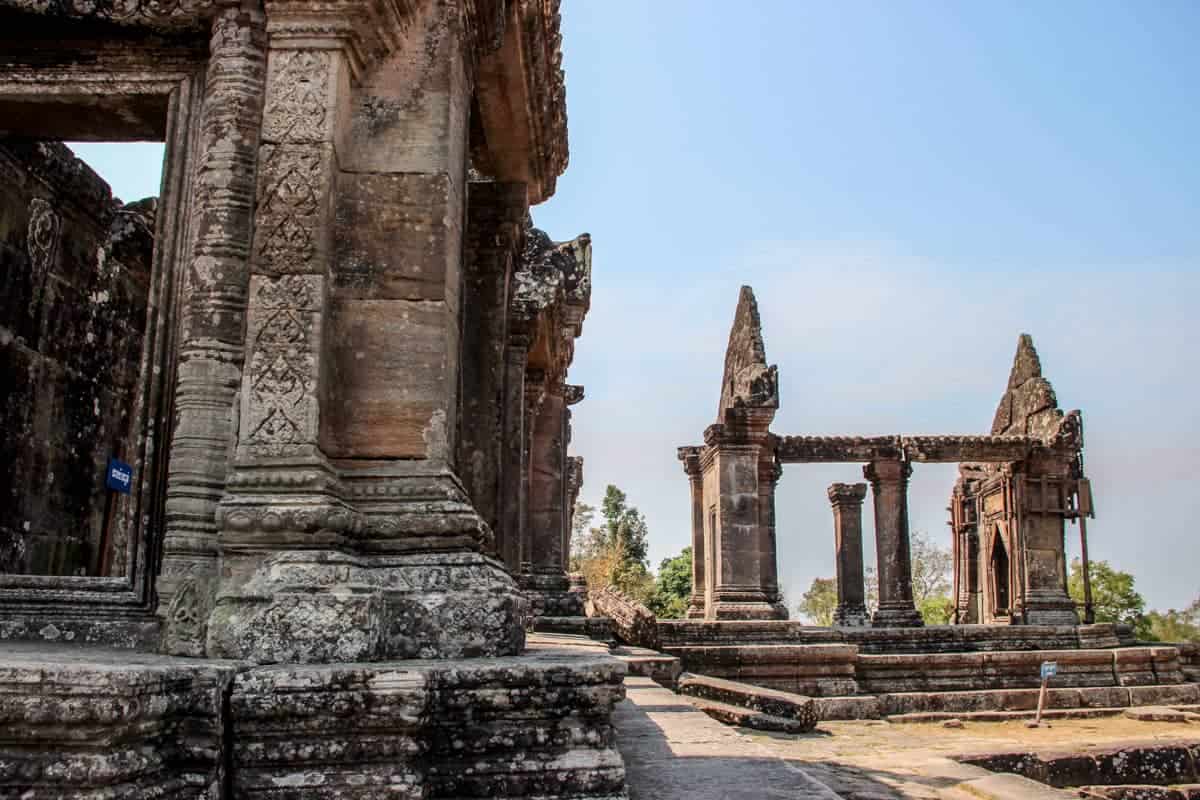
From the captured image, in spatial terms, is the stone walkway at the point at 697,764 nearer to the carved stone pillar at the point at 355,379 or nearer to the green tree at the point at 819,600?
the carved stone pillar at the point at 355,379

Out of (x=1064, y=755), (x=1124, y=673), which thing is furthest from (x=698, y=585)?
(x=1064, y=755)

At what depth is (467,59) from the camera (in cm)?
503

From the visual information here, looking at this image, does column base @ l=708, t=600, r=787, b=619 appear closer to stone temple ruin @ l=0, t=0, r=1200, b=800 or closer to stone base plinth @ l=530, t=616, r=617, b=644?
stone base plinth @ l=530, t=616, r=617, b=644

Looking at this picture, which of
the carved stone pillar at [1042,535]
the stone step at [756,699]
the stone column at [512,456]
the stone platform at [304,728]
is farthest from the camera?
the carved stone pillar at [1042,535]

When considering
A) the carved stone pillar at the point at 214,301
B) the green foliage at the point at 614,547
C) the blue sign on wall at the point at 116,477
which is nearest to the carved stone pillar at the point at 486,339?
the carved stone pillar at the point at 214,301

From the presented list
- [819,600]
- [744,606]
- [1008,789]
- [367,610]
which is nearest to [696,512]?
[744,606]

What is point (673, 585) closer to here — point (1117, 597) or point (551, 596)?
point (1117, 597)

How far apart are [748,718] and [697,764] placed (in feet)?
20.9

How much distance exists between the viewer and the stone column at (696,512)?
2319 cm

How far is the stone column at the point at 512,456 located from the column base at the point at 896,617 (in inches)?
541

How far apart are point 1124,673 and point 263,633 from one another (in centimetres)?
1813

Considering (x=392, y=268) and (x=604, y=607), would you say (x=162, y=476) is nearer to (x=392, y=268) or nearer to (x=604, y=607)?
(x=392, y=268)

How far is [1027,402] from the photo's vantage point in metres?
24.3

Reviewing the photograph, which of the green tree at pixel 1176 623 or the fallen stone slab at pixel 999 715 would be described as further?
the green tree at pixel 1176 623
